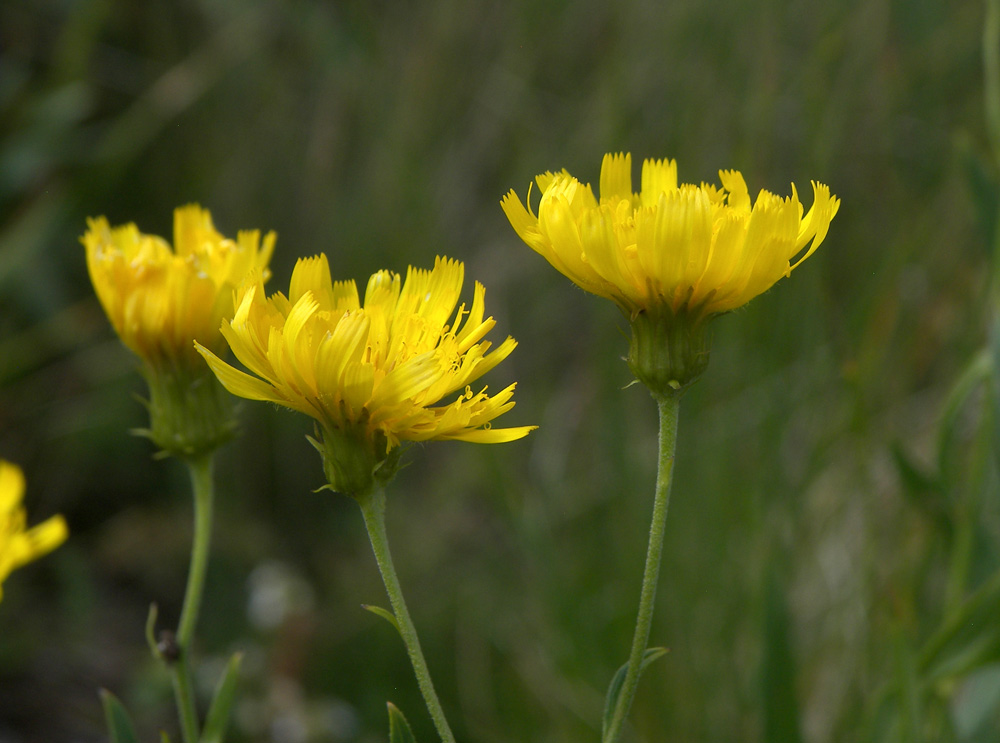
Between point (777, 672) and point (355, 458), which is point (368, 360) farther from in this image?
point (777, 672)

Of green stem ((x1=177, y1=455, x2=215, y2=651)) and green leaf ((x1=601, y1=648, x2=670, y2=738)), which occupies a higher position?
green stem ((x1=177, y1=455, x2=215, y2=651))

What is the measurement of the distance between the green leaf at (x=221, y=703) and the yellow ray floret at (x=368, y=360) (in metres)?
0.32

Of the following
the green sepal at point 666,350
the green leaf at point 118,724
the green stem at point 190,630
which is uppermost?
the green sepal at point 666,350

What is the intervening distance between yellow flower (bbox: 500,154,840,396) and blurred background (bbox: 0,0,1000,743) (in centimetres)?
72

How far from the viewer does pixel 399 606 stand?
0.85 m

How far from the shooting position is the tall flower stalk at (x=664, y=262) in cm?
88

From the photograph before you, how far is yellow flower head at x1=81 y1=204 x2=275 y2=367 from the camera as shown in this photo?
1147mm

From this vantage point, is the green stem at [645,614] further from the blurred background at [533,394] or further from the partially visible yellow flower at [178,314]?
the blurred background at [533,394]

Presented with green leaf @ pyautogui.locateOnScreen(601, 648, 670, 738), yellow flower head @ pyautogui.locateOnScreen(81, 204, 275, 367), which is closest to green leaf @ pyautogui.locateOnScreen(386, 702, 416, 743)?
green leaf @ pyautogui.locateOnScreen(601, 648, 670, 738)

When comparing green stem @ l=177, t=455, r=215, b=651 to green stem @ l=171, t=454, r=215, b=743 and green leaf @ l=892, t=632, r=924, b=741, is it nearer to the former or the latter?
green stem @ l=171, t=454, r=215, b=743

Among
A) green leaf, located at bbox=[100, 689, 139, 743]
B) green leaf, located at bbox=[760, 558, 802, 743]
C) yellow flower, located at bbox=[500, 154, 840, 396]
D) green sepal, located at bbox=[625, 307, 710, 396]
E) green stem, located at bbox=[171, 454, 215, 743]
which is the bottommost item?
green leaf, located at bbox=[760, 558, 802, 743]

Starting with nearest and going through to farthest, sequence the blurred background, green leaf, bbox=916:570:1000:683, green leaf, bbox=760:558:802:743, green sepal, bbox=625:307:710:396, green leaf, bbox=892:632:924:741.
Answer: green sepal, bbox=625:307:710:396, green leaf, bbox=892:632:924:741, green leaf, bbox=916:570:1000:683, green leaf, bbox=760:558:802:743, the blurred background

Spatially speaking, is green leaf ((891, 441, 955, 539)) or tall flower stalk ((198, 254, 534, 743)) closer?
tall flower stalk ((198, 254, 534, 743))

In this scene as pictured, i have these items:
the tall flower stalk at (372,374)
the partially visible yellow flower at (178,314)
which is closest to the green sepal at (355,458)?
the tall flower stalk at (372,374)
